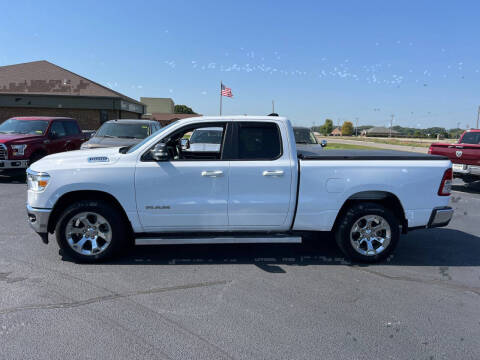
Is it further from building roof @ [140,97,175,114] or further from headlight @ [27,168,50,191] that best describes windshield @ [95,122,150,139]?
building roof @ [140,97,175,114]

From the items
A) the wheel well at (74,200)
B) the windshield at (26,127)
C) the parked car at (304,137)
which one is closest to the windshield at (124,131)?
the windshield at (26,127)

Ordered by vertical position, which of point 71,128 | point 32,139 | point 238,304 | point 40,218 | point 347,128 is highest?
point 347,128

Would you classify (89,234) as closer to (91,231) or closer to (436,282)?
(91,231)

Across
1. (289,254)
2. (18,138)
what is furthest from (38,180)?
(18,138)

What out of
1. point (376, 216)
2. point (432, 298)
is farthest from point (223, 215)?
point (432, 298)

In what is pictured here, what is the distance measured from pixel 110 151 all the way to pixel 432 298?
4218 mm

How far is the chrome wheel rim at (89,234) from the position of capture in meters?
4.14

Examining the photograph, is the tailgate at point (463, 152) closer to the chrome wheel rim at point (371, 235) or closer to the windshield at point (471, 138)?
the windshield at point (471, 138)

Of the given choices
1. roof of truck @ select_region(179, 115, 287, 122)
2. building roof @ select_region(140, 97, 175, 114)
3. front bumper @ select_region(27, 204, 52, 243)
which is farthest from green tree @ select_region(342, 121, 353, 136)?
front bumper @ select_region(27, 204, 52, 243)

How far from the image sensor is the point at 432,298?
11.6ft

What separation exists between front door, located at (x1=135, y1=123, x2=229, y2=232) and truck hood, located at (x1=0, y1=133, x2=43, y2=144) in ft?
25.1

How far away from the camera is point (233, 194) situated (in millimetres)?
4133

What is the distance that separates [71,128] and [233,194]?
9.84m

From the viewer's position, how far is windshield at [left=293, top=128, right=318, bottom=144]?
35.5 ft
